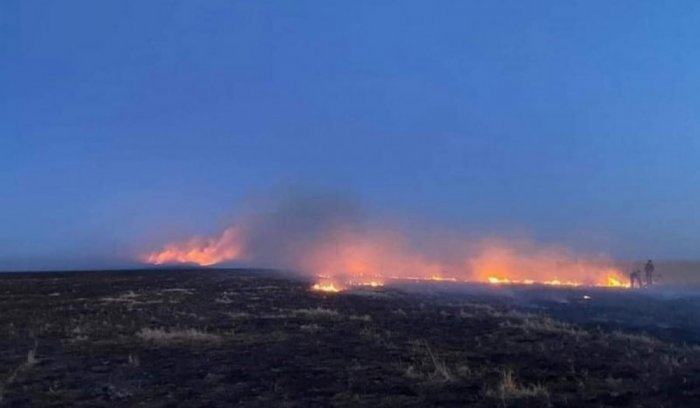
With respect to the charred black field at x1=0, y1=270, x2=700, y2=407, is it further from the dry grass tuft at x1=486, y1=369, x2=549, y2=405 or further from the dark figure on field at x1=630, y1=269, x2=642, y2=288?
the dark figure on field at x1=630, y1=269, x2=642, y2=288

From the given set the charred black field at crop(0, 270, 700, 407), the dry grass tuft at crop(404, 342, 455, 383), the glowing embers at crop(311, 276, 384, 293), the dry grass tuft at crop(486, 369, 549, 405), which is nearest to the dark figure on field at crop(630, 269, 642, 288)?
the glowing embers at crop(311, 276, 384, 293)

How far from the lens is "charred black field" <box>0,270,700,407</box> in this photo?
16.7 m

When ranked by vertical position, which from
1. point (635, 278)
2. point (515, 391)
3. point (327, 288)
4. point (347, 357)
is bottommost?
point (347, 357)

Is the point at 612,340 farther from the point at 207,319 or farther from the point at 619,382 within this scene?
the point at 207,319

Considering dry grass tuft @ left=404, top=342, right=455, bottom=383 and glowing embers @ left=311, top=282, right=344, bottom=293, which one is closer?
dry grass tuft @ left=404, top=342, right=455, bottom=383

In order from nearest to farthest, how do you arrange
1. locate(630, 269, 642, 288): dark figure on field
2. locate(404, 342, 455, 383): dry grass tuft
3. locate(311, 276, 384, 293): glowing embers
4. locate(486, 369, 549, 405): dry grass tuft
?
locate(486, 369, 549, 405): dry grass tuft → locate(404, 342, 455, 383): dry grass tuft → locate(311, 276, 384, 293): glowing embers → locate(630, 269, 642, 288): dark figure on field

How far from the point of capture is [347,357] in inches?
897

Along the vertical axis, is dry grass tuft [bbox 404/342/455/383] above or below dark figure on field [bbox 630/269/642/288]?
below

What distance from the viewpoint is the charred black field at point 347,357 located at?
1666 centimetres

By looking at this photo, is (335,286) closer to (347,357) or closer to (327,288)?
(327,288)

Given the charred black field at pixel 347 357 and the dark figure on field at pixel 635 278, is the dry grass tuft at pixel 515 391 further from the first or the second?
the dark figure on field at pixel 635 278

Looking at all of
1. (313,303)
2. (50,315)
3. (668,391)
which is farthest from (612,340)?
(50,315)

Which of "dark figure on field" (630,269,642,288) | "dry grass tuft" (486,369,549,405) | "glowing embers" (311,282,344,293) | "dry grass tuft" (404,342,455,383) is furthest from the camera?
"dark figure on field" (630,269,642,288)

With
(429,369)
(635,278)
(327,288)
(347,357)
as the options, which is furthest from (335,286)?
(429,369)
